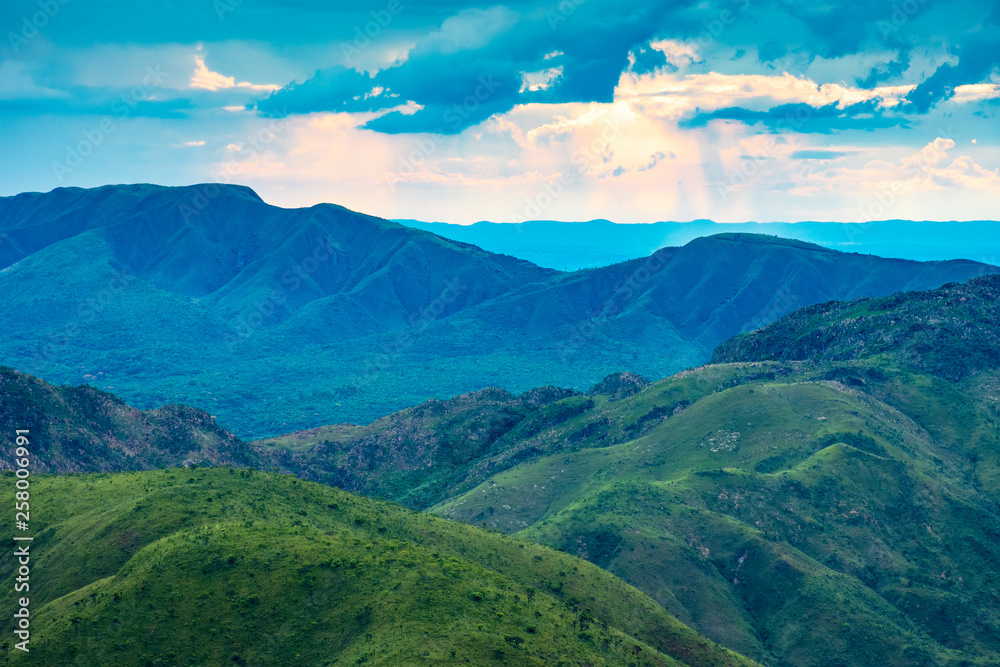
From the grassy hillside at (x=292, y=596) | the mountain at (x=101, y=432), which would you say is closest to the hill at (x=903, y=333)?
the grassy hillside at (x=292, y=596)

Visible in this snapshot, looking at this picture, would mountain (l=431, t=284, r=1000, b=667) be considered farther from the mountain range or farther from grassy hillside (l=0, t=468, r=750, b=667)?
grassy hillside (l=0, t=468, r=750, b=667)

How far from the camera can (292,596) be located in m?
47.5

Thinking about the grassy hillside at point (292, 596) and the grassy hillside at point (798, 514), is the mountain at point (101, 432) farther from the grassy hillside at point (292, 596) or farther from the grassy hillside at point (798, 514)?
the grassy hillside at point (292, 596)

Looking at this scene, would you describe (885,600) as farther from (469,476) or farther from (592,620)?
(469,476)

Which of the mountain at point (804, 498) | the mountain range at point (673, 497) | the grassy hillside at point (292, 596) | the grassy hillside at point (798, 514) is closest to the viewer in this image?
the grassy hillside at point (292, 596)

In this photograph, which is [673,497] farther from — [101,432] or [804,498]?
[101,432]

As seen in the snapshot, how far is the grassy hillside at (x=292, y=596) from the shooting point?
43906 millimetres

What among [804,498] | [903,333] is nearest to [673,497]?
[804,498]

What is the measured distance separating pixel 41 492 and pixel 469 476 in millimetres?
59800

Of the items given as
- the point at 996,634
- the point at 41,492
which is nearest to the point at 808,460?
the point at 996,634

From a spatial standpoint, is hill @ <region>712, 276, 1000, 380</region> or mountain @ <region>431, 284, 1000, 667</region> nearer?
mountain @ <region>431, 284, 1000, 667</region>

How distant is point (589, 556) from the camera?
78625 mm

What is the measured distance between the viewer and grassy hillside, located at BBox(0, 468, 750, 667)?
4391cm

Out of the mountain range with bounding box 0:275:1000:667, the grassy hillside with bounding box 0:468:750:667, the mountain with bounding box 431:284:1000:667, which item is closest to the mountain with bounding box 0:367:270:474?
the mountain range with bounding box 0:275:1000:667
